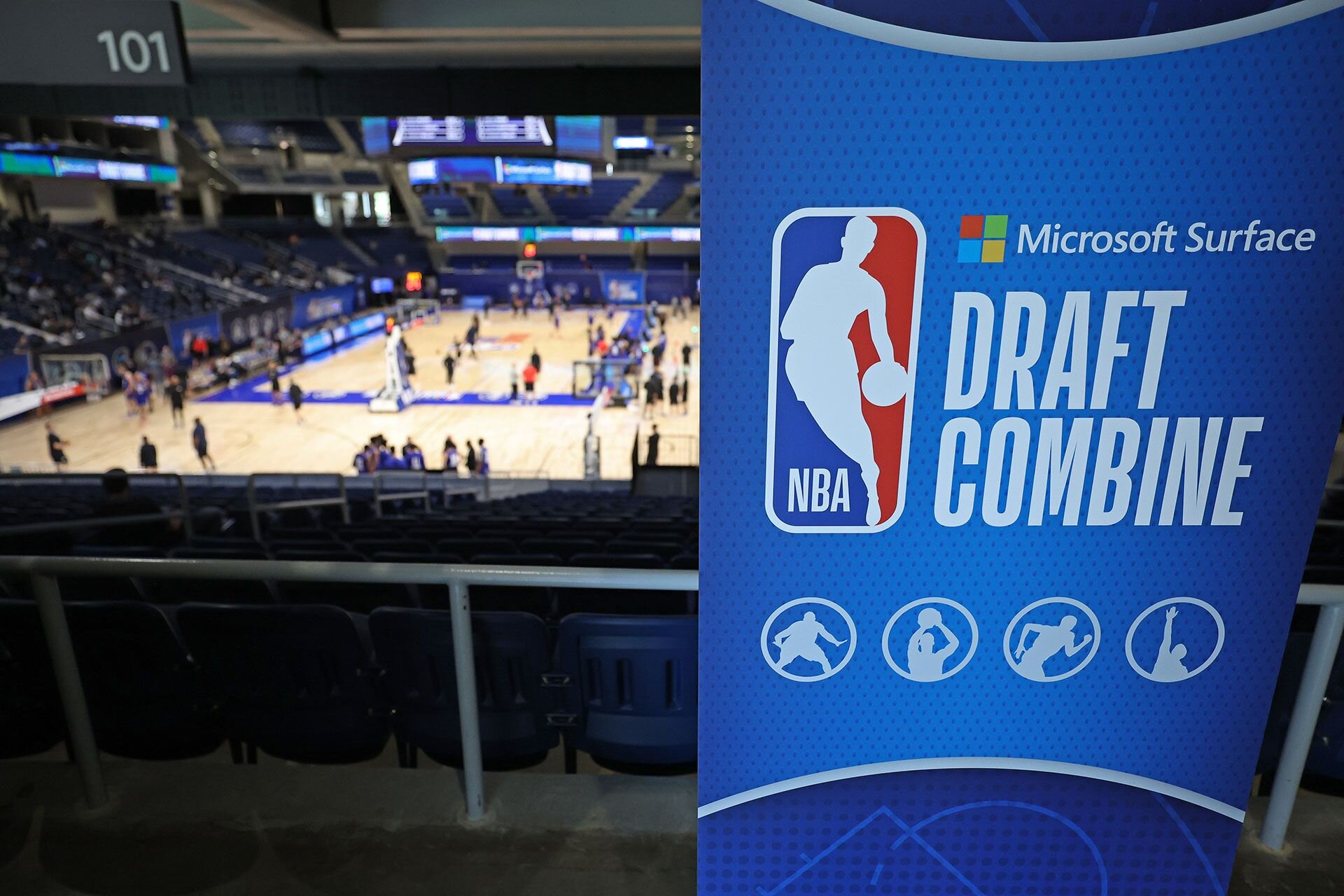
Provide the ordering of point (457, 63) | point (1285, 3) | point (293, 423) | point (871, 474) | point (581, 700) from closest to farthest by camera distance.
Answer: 1. point (1285, 3)
2. point (871, 474)
3. point (581, 700)
4. point (457, 63)
5. point (293, 423)

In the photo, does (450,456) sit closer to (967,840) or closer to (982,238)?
(967,840)

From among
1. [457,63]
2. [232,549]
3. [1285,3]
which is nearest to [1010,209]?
[1285,3]

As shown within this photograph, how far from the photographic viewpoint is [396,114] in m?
9.78

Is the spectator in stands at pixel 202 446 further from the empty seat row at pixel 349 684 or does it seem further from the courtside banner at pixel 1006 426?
the courtside banner at pixel 1006 426

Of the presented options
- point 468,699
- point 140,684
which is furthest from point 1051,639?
point 140,684

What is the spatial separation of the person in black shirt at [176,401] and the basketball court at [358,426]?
30cm

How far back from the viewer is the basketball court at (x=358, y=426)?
1691 centimetres

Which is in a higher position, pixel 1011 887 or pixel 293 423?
pixel 1011 887

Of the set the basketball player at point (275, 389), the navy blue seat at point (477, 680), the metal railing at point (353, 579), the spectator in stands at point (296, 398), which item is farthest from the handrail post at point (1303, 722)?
the basketball player at point (275, 389)

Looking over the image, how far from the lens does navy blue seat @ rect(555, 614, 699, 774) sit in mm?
2900

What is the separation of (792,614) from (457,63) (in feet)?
31.7

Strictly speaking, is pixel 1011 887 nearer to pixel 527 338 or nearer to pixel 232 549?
pixel 232 549

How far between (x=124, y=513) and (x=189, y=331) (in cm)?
2177

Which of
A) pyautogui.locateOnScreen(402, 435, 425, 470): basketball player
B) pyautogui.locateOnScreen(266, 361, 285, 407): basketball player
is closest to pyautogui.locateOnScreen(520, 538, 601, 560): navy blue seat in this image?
pyautogui.locateOnScreen(402, 435, 425, 470): basketball player
